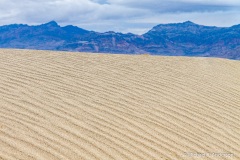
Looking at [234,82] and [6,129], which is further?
[234,82]

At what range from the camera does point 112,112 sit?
6145 mm

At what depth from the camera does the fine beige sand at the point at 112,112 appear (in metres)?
4.88

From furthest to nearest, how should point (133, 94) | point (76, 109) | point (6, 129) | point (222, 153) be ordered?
point (133, 94), point (76, 109), point (222, 153), point (6, 129)

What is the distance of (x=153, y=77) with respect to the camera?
29.0 feet

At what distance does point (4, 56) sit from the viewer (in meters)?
10.0

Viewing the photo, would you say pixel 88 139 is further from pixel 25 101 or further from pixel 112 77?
pixel 112 77

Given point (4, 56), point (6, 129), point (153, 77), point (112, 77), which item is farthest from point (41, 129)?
point (4, 56)

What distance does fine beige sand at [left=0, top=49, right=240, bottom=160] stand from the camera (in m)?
4.88

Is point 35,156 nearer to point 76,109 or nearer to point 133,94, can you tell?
point 76,109

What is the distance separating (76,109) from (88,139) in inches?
42.6

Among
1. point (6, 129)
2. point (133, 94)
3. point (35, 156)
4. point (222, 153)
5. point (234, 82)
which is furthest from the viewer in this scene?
point (234, 82)

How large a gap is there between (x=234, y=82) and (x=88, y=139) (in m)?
5.61

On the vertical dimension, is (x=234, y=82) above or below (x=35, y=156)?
below

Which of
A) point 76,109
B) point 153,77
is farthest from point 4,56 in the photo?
point 76,109
